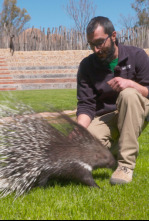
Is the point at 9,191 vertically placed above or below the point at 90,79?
below

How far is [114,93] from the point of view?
2.69m

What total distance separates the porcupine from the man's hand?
19.4 inches

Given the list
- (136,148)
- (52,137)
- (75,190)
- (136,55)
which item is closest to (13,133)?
(52,137)

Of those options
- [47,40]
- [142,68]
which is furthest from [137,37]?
[142,68]

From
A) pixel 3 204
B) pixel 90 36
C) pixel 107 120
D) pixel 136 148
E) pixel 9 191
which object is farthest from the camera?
pixel 107 120

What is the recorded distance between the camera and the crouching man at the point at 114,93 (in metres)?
2.31

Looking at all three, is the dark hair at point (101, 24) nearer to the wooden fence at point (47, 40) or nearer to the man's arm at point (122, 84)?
the man's arm at point (122, 84)

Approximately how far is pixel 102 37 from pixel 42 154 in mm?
1143

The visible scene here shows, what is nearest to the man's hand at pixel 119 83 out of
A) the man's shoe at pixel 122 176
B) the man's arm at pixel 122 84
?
the man's arm at pixel 122 84

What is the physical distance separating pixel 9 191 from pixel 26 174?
16 cm

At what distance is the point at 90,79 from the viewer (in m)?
2.80

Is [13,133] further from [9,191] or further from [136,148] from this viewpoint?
[136,148]

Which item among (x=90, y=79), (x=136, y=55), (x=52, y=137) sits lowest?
(x=52, y=137)

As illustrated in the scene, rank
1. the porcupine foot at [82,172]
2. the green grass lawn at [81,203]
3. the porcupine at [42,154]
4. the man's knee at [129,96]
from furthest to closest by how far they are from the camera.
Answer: the man's knee at [129,96] < the porcupine foot at [82,172] < the porcupine at [42,154] < the green grass lawn at [81,203]
